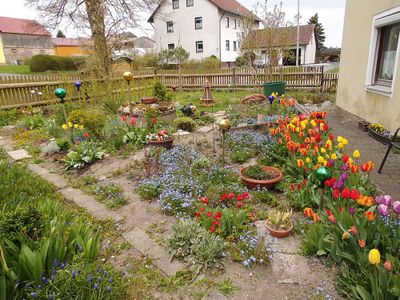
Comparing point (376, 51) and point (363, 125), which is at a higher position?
point (376, 51)

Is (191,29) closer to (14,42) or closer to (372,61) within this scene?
(372,61)

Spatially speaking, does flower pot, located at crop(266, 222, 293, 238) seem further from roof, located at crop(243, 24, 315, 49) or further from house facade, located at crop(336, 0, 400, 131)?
roof, located at crop(243, 24, 315, 49)

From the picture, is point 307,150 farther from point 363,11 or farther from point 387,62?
point 363,11

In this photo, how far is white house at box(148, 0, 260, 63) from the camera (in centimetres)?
2741

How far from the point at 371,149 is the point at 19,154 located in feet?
21.6

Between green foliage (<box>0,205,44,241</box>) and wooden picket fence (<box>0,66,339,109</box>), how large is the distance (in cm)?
594

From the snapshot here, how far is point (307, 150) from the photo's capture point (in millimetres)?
3457

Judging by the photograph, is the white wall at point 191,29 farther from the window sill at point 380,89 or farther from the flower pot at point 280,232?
the flower pot at point 280,232

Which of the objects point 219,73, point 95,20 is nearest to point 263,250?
point 219,73

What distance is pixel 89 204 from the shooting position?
3.40 meters

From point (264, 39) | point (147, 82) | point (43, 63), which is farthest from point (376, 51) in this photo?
point (43, 63)

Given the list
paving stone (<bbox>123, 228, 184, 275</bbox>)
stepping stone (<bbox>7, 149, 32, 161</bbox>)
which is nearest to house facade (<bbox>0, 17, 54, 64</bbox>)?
stepping stone (<bbox>7, 149, 32, 161</bbox>)

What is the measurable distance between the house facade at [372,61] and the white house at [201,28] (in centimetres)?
2120

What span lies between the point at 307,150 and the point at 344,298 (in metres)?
1.92
